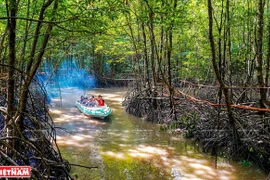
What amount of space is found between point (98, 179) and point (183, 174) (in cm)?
176

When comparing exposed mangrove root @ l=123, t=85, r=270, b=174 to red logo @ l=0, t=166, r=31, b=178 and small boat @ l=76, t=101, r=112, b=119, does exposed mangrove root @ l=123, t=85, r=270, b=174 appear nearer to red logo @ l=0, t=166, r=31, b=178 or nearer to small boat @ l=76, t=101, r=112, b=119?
small boat @ l=76, t=101, r=112, b=119

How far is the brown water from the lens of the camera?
529 centimetres

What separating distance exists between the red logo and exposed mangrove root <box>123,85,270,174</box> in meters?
3.15

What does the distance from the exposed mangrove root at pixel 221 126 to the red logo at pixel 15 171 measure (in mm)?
3146

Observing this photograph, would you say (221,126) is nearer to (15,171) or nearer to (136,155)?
(136,155)

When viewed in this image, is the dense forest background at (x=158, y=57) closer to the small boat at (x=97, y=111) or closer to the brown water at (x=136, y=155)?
the brown water at (x=136, y=155)

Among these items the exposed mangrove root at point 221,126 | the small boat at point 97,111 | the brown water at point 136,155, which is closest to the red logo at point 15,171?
the brown water at point 136,155

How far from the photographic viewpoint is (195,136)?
746cm

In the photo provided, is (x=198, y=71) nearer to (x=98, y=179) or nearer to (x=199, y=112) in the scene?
(x=199, y=112)

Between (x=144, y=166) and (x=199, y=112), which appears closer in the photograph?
(x=144, y=166)

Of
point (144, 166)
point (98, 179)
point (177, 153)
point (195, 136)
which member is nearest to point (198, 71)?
point (195, 136)

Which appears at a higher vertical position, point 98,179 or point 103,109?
point 103,109

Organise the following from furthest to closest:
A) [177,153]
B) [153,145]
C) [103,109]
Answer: [103,109]
[153,145]
[177,153]

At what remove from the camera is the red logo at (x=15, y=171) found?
2.47 meters
